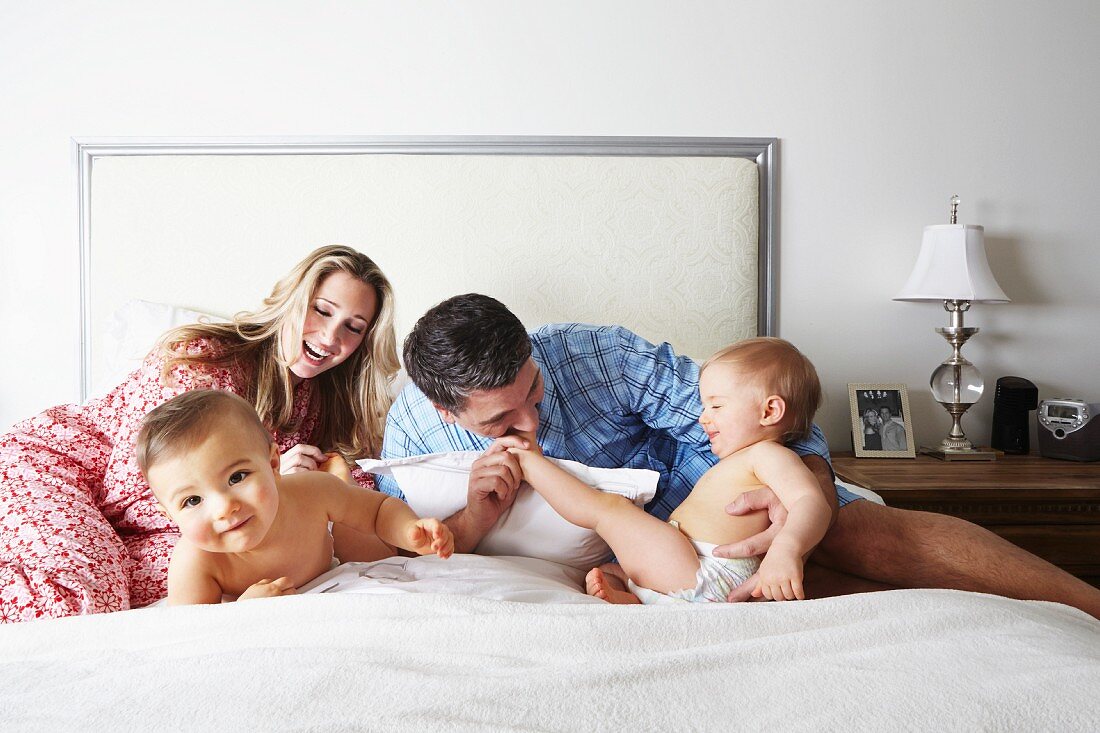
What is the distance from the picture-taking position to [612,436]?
5.81 feet

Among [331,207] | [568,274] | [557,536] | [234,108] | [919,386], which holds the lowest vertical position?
[557,536]

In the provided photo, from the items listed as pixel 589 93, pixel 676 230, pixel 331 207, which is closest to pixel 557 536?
pixel 676 230

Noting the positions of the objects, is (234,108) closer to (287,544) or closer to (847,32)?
(287,544)

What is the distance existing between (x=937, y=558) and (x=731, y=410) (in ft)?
1.58

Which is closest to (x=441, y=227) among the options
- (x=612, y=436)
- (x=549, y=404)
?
(x=549, y=404)

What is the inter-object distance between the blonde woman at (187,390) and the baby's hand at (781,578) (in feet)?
2.92

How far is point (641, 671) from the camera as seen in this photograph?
0.83m

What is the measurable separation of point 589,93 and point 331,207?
0.84 m

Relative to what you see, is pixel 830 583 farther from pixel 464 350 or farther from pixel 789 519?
pixel 464 350

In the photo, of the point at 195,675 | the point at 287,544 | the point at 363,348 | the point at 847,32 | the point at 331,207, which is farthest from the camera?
the point at 847,32

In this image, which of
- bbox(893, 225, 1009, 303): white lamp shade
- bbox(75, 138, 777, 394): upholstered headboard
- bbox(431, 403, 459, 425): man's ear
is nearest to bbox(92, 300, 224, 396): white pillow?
bbox(75, 138, 777, 394): upholstered headboard

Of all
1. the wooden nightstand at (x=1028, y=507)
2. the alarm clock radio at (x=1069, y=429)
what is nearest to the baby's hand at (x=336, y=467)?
the wooden nightstand at (x=1028, y=507)

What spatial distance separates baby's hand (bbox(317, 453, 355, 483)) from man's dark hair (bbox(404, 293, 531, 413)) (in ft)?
0.74

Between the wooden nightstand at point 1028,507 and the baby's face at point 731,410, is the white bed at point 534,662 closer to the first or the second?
the baby's face at point 731,410
